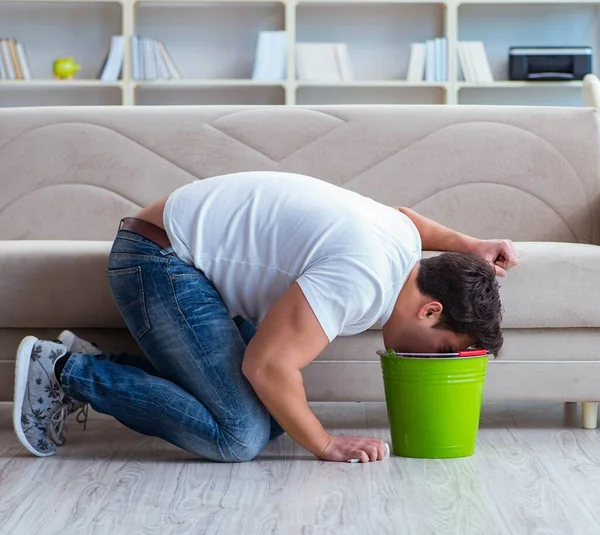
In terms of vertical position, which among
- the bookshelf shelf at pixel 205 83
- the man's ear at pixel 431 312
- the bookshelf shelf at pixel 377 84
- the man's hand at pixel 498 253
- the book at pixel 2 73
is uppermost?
the book at pixel 2 73

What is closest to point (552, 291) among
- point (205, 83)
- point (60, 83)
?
point (205, 83)

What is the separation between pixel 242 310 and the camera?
6.60ft

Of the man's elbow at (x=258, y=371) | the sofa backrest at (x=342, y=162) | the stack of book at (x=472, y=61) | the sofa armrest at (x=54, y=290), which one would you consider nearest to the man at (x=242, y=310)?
the man's elbow at (x=258, y=371)

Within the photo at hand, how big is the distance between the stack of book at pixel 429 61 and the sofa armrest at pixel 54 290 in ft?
11.0

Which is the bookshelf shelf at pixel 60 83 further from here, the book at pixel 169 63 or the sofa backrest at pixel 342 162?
the sofa backrest at pixel 342 162

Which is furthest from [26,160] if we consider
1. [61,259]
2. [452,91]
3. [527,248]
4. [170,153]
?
[452,91]

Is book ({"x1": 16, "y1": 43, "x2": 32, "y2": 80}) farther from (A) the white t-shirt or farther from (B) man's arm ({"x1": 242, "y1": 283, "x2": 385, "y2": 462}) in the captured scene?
(B) man's arm ({"x1": 242, "y1": 283, "x2": 385, "y2": 462})

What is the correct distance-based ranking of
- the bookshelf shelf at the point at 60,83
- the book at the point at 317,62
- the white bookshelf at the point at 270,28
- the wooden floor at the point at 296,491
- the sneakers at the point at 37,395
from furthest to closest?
the white bookshelf at the point at 270,28 < the book at the point at 317,62 < the bookshelf shelf at the point at 60,83 < the sneakers at the point at 37,395 < the wooden floor at the point at 296,491

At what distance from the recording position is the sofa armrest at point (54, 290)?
2242 mm

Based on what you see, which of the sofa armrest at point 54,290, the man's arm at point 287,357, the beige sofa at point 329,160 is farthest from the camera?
the beige sofa at point 329,160

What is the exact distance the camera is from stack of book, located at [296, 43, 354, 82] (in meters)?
5.23

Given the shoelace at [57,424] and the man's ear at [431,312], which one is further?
the shoelace at [57,424]

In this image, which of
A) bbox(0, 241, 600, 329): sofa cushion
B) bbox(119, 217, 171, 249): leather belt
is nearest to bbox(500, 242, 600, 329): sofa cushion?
bbox(0, 241, 600, 329): sofa cushion

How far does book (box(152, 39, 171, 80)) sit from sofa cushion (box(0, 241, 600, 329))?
308 cm
